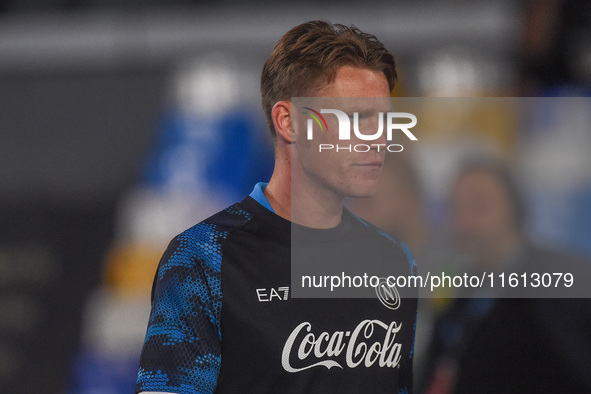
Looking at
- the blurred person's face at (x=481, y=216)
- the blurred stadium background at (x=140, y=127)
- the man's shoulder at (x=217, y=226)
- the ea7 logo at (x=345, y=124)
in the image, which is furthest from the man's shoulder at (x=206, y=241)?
the blurred person's face at (x=481, y=216)

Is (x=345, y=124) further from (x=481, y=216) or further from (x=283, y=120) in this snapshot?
(x=481, y=216)

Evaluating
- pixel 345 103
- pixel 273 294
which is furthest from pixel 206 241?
pixel 345 103

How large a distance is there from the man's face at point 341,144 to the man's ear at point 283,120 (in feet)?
0.04

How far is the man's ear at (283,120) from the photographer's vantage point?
62.5 inches

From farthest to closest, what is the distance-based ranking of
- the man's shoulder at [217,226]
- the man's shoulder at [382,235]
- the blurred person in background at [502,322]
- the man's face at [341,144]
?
the blurred person in background at [502,322], the man's shoulder at [382,235], the man's face at [341,144], the man's shoulder at [217,226]

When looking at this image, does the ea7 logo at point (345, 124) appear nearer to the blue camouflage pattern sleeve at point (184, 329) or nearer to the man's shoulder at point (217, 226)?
the man's shoulder at point (217, 226)

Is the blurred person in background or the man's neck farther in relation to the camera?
the blurred person in background

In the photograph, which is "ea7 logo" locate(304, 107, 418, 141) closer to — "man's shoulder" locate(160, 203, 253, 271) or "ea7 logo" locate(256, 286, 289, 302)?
"man's shoulder" locate(160, 203, 253, 271)

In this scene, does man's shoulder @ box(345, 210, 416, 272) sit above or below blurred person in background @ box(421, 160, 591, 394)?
above

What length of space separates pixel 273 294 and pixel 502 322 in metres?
0.81

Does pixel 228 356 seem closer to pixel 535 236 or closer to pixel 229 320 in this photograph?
pixel 229 320

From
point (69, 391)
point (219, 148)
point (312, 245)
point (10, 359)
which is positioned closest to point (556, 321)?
point (312, 245)

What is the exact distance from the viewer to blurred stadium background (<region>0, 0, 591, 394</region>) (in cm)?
203

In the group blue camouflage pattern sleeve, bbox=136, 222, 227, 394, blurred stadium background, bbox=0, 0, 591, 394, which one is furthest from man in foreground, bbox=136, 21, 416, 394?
blurred stadium background, bbox=0, 0, 591, 394
